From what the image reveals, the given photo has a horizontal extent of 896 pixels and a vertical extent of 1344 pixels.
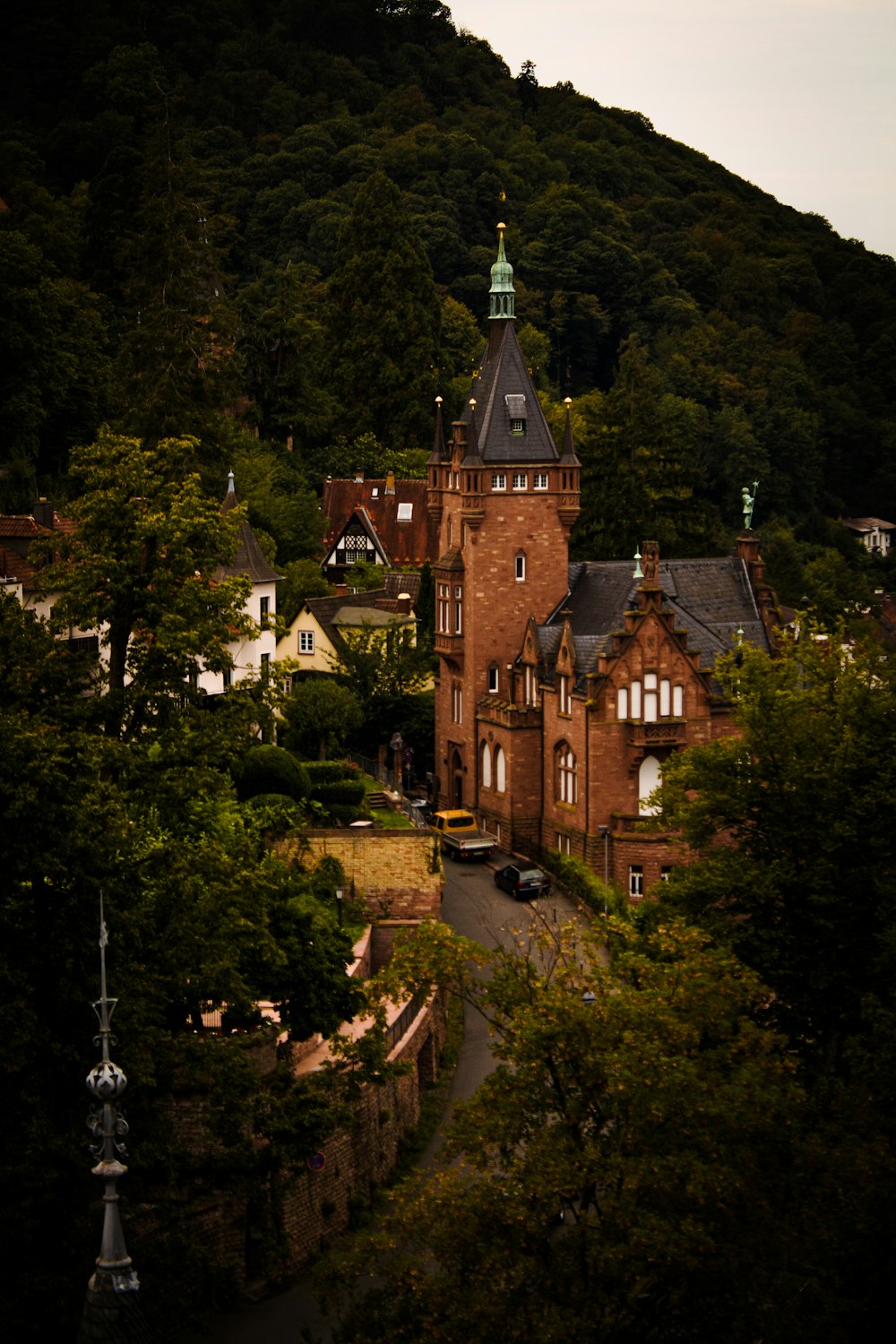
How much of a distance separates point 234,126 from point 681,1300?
138 meters

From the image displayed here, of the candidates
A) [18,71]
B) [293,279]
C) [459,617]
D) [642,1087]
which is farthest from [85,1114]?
[18,71]

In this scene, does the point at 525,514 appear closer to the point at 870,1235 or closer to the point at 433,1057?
the point at 433,1057

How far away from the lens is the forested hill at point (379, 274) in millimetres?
87750

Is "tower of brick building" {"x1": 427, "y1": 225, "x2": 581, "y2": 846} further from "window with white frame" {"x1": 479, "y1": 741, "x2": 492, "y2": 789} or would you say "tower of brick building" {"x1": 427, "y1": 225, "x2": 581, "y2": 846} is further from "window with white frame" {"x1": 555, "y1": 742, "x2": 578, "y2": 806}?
"window with white frame" {"x1": 555, "y1": 742, "x2": 578, "y2": 806}

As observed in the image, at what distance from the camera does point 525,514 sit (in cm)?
7488

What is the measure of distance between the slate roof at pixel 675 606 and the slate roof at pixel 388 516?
26.0 metres

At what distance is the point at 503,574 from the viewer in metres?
74.6

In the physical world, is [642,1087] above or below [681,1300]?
above

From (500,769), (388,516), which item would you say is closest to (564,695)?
(500,769)

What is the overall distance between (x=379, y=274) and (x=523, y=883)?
190 feet

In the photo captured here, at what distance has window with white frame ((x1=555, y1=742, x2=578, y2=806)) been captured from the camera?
70938 mm

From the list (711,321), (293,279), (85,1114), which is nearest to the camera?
(85,1114)

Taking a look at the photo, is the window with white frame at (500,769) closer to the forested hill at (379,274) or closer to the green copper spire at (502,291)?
the green copper spire at (502,291)

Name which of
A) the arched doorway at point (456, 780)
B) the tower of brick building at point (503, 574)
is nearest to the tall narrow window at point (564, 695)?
the tower of brick building at point (503, 574)
